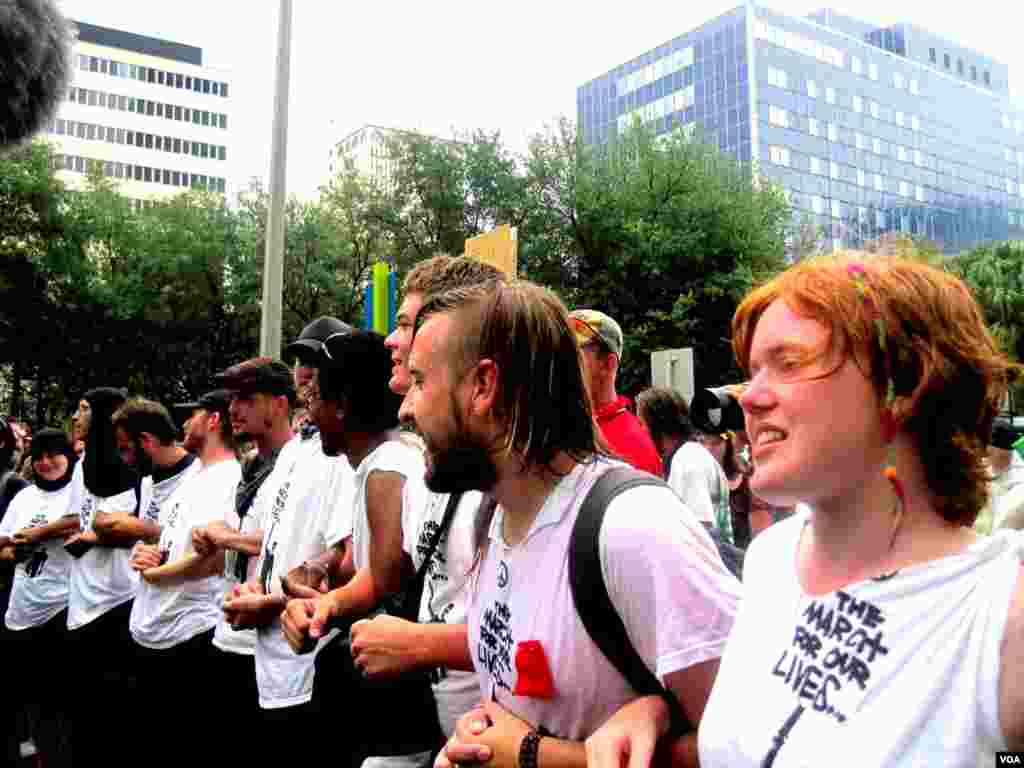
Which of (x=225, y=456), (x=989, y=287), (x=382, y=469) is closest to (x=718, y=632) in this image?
(x=382, y=469)

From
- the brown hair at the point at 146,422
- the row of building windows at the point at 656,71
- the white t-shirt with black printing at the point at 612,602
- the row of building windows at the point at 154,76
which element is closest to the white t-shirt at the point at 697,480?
the brown hair at the point at 146,422

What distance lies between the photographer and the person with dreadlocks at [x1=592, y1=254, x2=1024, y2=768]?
1197mm

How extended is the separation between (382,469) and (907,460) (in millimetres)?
1858

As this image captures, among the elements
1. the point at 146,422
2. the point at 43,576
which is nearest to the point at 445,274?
the point at 146,422

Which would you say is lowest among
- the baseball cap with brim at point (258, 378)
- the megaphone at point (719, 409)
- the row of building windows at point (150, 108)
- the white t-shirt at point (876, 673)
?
the white t-shirt at point (876, 673)

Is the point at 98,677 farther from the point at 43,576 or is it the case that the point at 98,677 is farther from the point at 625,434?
the point at 625,434

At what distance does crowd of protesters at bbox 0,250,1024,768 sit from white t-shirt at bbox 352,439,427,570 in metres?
0.01

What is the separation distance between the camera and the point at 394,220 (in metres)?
24.4

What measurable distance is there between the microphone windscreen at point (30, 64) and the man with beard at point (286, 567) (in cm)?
206

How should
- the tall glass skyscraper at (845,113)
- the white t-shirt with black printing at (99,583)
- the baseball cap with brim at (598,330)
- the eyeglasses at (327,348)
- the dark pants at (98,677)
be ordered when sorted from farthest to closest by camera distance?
the tall glass skyscraper at (845,113) < the white t-shirt with black printing at (99,583) < the dark pants at (98,677) < the baseball cap with brim at (598,330) < the eyeglasses at (327,348)

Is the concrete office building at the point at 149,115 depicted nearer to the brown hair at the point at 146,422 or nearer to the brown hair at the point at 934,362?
the brown hair at the point at 146,422

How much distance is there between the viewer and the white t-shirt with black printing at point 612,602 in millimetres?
1640

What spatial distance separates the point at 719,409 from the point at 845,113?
299 ft

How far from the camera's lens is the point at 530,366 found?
1980 millimetres
